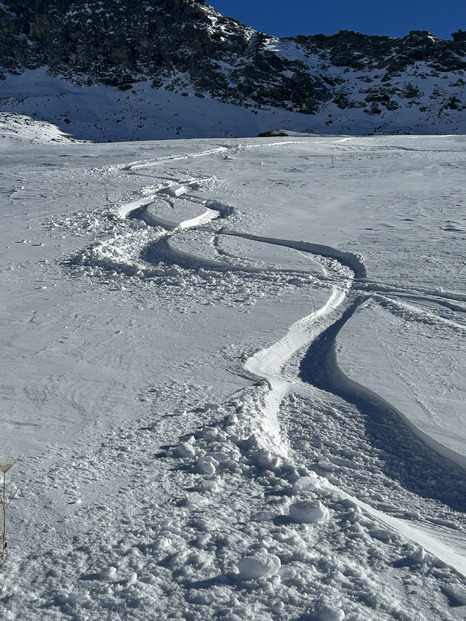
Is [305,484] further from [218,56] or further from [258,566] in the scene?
[218,56]

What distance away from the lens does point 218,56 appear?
3781cm

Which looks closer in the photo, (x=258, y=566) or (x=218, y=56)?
(x=258, y=566)

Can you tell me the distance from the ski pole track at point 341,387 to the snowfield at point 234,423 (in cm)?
1

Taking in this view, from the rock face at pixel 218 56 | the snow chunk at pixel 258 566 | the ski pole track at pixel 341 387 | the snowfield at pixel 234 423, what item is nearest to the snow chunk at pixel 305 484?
the snowfield at pixel 234 423

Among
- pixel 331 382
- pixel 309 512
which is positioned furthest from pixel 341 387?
pixel 309 512

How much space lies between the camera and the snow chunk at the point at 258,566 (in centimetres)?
182

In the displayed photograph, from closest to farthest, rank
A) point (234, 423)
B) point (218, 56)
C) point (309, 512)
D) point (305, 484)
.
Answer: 1. point (309, 512)
2. point (305, 484)
3. point (234, 423)
4. point (218, 56)

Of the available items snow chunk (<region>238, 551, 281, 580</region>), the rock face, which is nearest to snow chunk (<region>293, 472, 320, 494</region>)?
snow chunk (<region>238, 551, 281, 580</region>)

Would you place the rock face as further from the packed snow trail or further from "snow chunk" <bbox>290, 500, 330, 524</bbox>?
"snow chunk" <bbox>290, 500, 330, 524</bbox>

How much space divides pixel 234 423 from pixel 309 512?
2.19ft

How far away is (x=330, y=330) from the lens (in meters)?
3.95

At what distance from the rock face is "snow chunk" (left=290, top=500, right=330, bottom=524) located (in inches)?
1332

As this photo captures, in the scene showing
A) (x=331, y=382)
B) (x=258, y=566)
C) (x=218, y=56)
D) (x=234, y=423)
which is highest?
(x=218, y=56)

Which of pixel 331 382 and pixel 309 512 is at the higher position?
pixel 331 382
